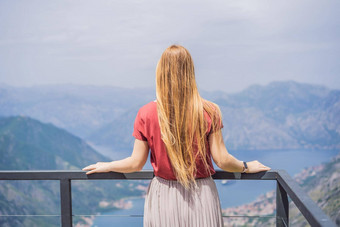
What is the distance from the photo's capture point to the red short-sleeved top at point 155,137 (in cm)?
137

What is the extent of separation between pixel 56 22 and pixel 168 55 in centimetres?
945

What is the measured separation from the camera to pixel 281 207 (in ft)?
5.43

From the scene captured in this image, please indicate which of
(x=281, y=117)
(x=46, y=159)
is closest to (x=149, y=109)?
(x=281, y=117)

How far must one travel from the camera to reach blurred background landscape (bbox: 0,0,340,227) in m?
9.22

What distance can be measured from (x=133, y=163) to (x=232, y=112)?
400 inches

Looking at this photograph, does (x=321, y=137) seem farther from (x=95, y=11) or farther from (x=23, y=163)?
(x=23, y=163)

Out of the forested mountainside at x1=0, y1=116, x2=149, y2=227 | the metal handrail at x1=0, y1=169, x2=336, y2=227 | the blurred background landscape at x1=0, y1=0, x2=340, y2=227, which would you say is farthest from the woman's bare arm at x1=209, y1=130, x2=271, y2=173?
the forested mountainside at x1=0, y1=116, x2=149, y2=227

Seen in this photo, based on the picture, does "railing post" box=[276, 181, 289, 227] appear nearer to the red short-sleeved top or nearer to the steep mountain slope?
the red short-sleeved top

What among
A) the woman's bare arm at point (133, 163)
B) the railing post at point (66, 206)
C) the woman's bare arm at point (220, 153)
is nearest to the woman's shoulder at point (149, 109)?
the woman's bare arm at point (133, 163)

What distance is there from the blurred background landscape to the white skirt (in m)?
7.09

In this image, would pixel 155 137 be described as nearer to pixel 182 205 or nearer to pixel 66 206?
pixel 182 205

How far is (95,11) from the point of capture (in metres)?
11.0

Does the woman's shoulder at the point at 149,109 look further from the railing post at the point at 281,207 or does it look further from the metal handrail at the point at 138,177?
the railing post at the point at 281,207

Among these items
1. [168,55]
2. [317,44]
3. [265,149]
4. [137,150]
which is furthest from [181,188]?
[265,149]
